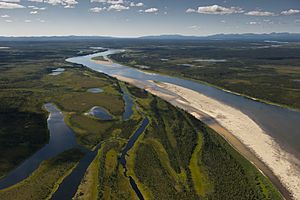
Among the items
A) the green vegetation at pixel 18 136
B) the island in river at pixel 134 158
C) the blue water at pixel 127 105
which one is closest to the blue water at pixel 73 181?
the island in river at pixel 134 158

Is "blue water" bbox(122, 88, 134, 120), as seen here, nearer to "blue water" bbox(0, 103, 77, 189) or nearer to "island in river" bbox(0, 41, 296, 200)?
"island in river" bbox(0, 41, 296, 200)

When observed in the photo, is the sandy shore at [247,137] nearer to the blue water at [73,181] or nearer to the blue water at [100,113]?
the blue water at [100,113]

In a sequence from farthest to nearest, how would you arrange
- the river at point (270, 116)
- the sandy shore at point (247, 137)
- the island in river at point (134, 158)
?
1. the river at point (270, 116)
2. the sandy shore at point (247, 137)
3. the island in river at point (134, 158)

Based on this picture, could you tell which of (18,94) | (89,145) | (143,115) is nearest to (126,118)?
(143,115)

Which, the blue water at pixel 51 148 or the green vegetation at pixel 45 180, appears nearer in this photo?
the green vegetation at pixel 45 180

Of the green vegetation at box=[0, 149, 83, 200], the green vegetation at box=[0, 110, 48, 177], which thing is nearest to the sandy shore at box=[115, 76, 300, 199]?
the green vegetation at box=[0, 149, 83, 200]

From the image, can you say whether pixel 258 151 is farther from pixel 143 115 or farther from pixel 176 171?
pixel 143 115
